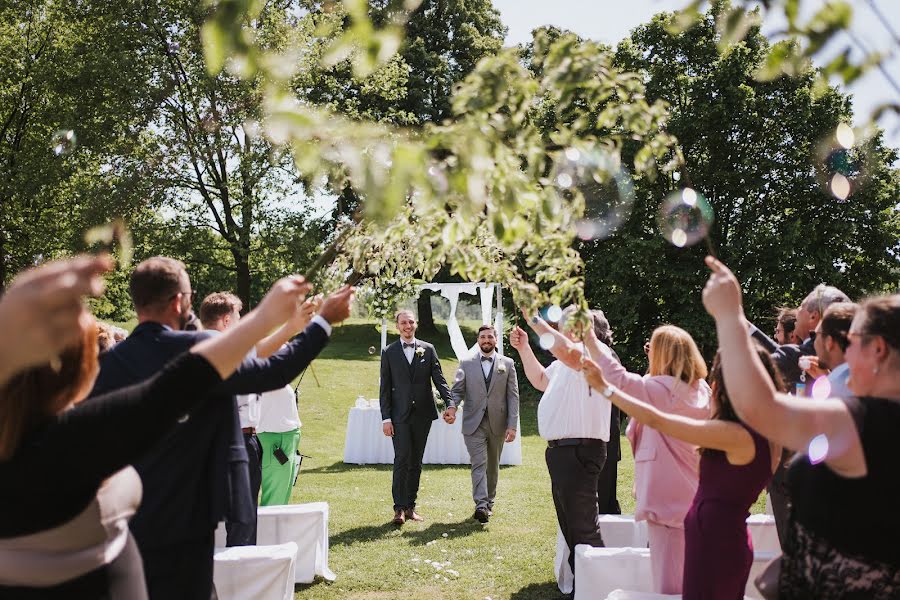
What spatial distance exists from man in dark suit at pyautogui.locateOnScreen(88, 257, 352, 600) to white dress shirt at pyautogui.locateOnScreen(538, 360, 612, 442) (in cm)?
319

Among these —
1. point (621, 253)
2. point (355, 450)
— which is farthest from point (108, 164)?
point (621, 253)

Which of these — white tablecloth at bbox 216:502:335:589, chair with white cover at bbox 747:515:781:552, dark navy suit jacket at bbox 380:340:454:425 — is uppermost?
dark navy suit jacket at bbox 380:340:454:425

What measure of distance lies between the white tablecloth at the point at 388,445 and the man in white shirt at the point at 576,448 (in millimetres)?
7881

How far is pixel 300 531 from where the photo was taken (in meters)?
6.57

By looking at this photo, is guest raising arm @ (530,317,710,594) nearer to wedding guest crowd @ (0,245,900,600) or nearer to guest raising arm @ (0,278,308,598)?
wedding guest crowd @ (0,245,900,600)

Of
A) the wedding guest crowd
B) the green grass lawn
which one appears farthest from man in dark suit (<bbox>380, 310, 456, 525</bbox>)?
the wedding guest crowd

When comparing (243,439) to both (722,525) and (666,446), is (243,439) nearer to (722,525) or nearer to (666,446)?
(722,525)

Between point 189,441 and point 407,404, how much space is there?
20.7ft

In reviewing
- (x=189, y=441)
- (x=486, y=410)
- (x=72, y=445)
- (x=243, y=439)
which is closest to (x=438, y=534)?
(x=486, y=410)

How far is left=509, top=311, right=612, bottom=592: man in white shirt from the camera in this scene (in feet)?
19.6

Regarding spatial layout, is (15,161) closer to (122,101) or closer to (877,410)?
(122,101)

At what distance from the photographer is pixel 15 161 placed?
21297mm

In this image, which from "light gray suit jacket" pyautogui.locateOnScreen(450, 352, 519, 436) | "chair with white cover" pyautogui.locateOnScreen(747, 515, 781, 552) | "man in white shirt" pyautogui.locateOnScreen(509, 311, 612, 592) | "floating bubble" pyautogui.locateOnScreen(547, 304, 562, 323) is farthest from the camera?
"light gray suit jacket" pyautogui.locateOnScreen(450, 352, 519, 436)

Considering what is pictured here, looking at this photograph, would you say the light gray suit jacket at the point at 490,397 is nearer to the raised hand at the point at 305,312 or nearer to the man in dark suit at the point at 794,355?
the man in dark suit at the point at 794,355
